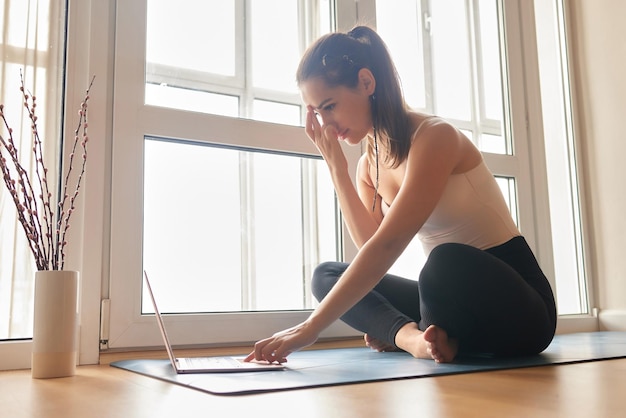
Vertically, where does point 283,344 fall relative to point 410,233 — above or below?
below

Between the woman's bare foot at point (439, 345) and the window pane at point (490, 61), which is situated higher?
the window pane at point (490, 61)

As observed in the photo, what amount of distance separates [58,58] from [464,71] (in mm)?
1418

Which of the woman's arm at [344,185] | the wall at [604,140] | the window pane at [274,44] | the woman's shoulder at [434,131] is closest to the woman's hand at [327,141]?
the woman's arm at [344,185]

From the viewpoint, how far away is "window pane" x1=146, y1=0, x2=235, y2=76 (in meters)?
1.74

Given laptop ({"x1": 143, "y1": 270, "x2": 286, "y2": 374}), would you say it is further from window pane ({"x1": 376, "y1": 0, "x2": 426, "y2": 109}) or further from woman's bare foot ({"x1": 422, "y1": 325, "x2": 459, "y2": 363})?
window pane ({"x1": 376, "y1": 0, "x2": 426, "y2": 109})

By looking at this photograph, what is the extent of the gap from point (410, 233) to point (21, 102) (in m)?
0.95

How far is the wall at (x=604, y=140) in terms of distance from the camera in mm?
2434

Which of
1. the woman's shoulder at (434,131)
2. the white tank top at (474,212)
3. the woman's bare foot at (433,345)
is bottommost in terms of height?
the woman's bare foot at (433,345)

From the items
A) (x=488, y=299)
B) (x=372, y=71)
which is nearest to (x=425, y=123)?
(x=372, y=71)

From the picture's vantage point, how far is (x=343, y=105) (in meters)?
1.49

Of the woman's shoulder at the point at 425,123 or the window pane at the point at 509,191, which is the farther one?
the window pane at the point at 509,191

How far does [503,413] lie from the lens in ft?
2.41

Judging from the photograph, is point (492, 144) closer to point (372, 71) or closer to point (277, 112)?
point (277, 112)

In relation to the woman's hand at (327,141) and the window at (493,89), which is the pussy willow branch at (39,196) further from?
the window at (493,89)
